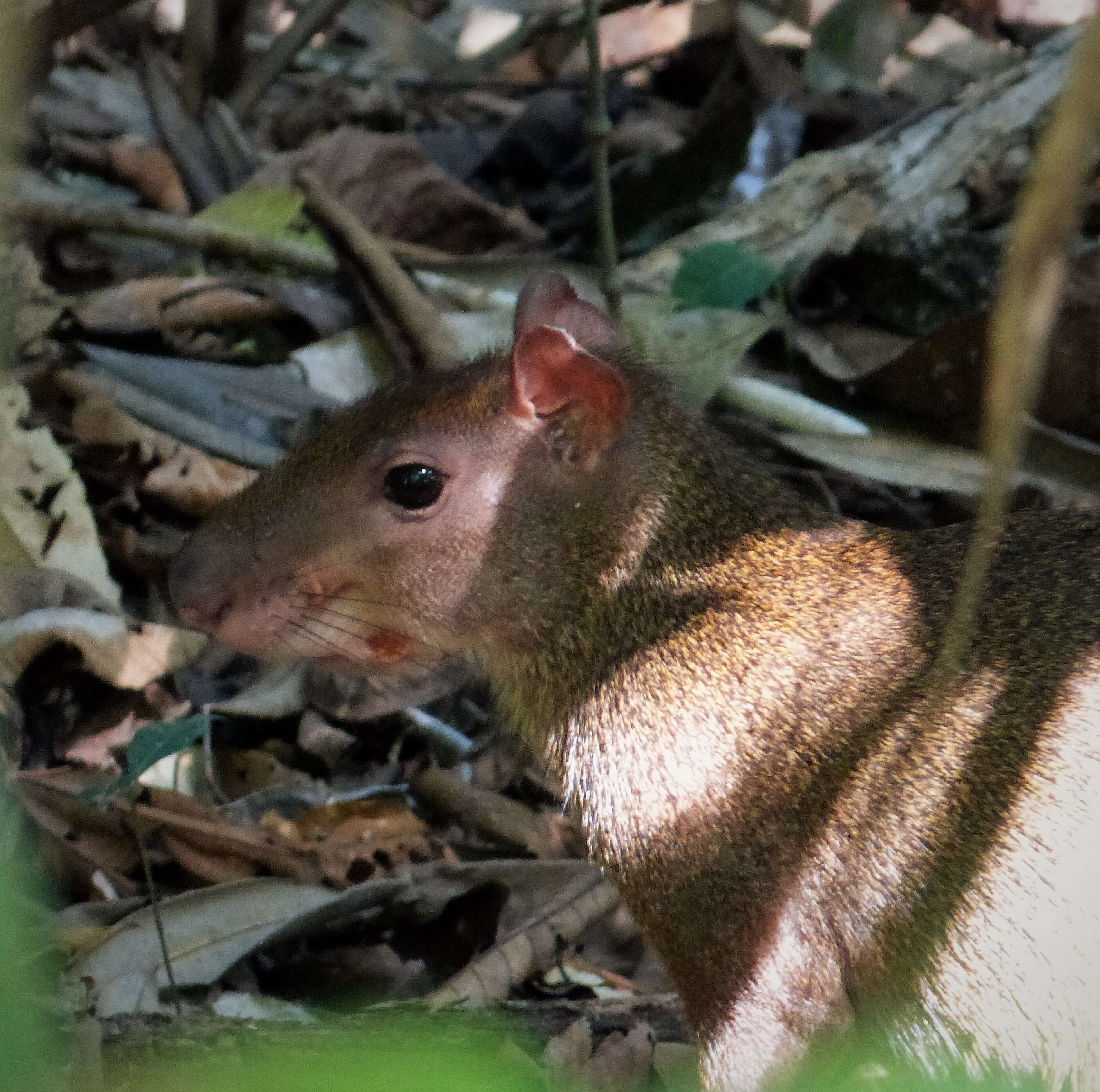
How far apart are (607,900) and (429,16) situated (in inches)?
211

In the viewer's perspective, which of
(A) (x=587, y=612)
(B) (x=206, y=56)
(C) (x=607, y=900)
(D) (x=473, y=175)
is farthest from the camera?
(D) (x=473, y=175)

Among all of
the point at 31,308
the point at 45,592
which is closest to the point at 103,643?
the point at 45,592

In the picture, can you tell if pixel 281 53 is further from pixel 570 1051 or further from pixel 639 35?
pixel 570 1051

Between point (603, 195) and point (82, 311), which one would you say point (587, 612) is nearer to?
point (603, 195)

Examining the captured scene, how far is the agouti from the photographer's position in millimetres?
2387

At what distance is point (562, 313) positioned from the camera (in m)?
3.03

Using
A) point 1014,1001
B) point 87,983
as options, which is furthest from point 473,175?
point 1014,1001

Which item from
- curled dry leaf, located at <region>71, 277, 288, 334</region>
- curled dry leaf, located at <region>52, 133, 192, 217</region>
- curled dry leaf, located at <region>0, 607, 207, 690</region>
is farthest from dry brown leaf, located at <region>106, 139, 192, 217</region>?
curled dry leaf, located at <region>0, 607, 207, 690</region>

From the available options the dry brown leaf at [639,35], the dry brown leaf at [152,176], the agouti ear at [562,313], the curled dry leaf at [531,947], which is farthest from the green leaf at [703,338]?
the dry brown leaf at [639,35]

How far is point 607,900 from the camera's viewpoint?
3256 millimetres

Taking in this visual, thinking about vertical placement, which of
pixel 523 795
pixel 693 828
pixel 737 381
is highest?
pixel 693 828

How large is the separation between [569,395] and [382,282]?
6.12 ft

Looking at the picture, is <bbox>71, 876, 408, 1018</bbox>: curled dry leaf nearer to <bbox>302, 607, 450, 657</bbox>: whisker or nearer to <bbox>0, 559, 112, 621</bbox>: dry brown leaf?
<bbox>302, 607, 450, 657</bbox>: whisker

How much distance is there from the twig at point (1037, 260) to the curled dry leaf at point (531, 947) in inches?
75.6
